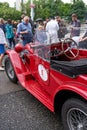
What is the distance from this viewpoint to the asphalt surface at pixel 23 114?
365 centimetres

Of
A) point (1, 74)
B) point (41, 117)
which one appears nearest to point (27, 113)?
point (41, 117)

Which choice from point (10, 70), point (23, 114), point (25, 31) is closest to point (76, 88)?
point (23, 114)

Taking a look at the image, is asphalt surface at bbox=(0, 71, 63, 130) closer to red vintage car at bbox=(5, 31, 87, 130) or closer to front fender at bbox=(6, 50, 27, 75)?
red vintage car at bbox=(5, 31, 87, 130)

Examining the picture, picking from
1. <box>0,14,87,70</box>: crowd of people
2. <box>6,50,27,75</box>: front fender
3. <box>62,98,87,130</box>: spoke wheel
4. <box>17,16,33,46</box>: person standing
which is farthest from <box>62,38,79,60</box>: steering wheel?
<box>17,16,33,46</box>: person standing

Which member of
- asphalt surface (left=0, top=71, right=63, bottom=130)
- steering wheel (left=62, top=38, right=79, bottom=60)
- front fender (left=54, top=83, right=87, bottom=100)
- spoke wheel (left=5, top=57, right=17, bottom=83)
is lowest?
asphalt surface (left=0, top=71, right=63, bottom=130)

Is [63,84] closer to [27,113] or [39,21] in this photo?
[27,113]

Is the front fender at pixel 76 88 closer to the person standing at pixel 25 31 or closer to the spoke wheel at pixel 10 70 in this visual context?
the spoke wheel at pixel 10 70

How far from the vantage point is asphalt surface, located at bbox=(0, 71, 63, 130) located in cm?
365

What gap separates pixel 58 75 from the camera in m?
3.39

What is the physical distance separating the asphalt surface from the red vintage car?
1.00 feet

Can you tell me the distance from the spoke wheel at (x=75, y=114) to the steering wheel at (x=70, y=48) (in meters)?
1.25

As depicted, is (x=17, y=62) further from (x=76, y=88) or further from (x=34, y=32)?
(x=76, y=88)

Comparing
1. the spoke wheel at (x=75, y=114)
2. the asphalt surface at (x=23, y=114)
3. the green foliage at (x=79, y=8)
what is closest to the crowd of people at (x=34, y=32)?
the asphalt surface at (x=23, y=114)

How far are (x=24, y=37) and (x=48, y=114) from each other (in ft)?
14.3
